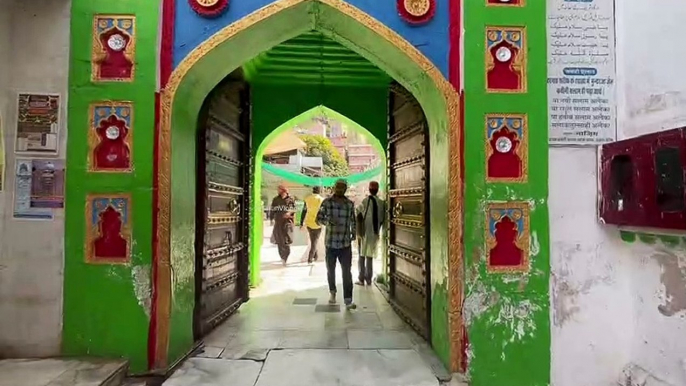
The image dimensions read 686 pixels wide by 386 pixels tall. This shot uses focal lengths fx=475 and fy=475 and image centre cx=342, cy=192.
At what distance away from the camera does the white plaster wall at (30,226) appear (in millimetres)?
3172

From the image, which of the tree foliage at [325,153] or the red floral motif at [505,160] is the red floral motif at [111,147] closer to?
the red floral motif at [505,160]

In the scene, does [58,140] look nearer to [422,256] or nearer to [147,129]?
[147,129]

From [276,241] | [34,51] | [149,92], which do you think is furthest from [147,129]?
[276,241]

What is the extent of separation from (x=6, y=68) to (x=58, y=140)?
60 centimetres

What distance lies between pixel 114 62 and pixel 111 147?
585 mm

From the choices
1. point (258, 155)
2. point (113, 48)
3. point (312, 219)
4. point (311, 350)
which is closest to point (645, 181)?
point (311, 350)

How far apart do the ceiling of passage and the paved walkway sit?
278 cm

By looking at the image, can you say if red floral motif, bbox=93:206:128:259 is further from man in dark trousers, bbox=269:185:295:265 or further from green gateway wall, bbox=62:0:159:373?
man in dark trousers, bbox=269:185:295:265

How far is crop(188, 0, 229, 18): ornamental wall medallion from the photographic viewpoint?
3.31m

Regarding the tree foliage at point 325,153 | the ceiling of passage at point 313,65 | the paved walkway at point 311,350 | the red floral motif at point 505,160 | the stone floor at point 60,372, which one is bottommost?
the paved walkway at point 311,350

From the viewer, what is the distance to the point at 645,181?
2775mm

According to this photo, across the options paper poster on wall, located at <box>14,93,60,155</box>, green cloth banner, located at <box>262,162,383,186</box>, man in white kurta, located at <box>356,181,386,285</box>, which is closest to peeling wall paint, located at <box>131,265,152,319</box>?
paper poster on wall, located at <box>14,93,60,155</box>

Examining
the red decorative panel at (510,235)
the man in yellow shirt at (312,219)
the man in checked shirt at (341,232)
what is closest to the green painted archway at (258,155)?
the man in checked shirt at (341,232)

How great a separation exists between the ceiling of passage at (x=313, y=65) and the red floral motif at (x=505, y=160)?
2329 mm
